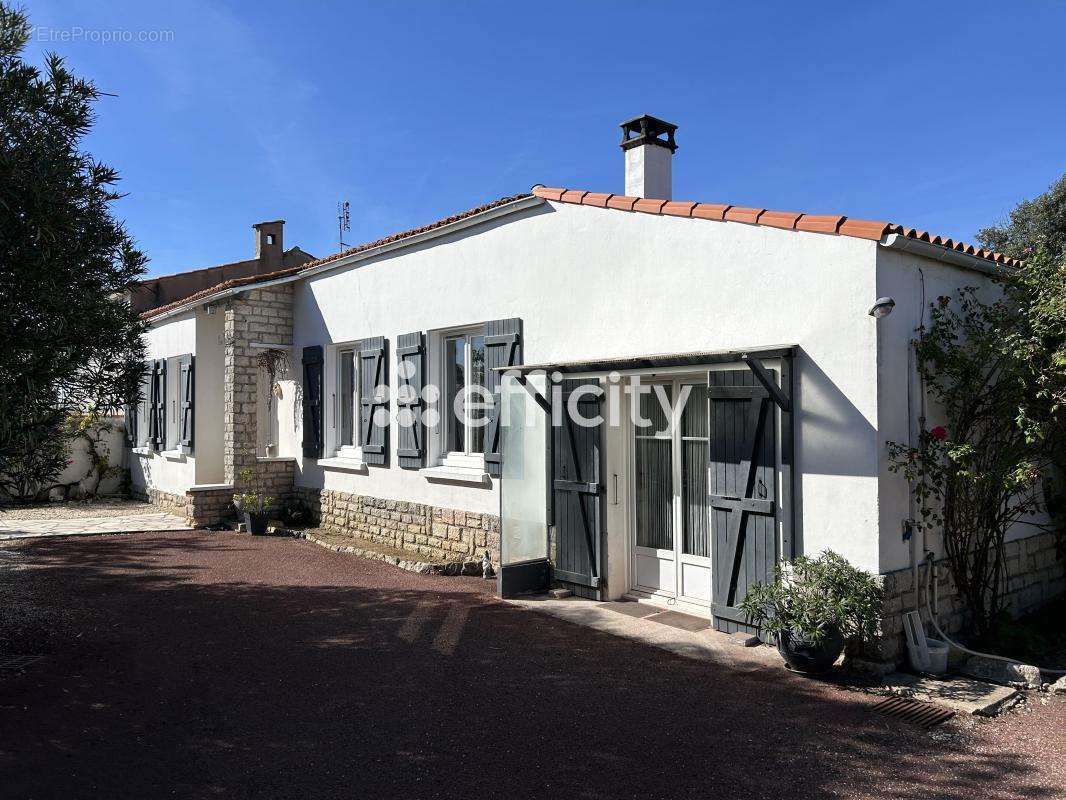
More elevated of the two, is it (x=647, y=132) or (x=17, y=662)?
(x=647, y=132)

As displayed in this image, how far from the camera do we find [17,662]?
5453mm

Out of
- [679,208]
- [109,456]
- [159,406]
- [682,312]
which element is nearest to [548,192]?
[679,208]

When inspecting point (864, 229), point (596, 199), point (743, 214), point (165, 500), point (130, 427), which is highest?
point (596, 199)

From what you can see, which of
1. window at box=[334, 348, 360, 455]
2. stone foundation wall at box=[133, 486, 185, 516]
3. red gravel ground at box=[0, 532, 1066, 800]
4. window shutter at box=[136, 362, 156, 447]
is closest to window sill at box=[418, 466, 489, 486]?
red gravel ground at box=[0, 532, 1066, 800]

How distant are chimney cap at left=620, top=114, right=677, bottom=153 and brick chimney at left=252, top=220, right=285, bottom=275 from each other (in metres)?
14.2

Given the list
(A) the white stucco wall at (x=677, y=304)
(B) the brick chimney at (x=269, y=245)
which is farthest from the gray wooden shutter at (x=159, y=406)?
(A) the white stucco wall at (x=677, y=304)

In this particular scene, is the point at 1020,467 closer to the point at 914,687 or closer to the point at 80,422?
the point at 914,687

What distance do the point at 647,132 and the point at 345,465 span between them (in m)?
6.38

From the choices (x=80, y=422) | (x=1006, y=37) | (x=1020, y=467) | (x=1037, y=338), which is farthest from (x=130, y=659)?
(x=80, y=422)

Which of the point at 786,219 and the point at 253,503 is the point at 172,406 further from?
the point at 786,219

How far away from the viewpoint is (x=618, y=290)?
22.9 ft

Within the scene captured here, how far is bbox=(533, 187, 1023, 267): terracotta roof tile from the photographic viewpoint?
5.20m

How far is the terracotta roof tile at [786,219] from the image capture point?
17.1ft

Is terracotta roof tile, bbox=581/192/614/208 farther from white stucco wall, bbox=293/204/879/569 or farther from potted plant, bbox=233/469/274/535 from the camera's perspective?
potted plant, bbox=233/469/274/535
